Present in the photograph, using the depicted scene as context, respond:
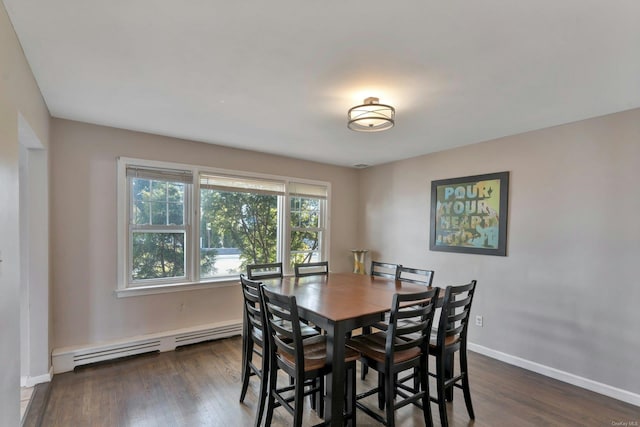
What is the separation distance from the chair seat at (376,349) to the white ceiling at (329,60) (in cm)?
182

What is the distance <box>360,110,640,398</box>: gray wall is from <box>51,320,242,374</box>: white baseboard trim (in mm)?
2944

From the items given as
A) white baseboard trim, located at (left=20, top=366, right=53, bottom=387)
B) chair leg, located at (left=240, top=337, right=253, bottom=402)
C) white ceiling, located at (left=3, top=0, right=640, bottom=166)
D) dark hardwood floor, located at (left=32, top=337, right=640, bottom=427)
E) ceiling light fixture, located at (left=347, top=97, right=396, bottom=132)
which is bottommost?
dark hardwood floor, located at (left=32, top=337, right=640, bottom=427)

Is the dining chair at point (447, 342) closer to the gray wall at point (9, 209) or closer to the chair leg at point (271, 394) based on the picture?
the chair leg at point (271, 394)

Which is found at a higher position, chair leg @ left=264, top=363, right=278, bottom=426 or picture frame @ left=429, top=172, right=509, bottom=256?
picture frame @ left=429, top=172, right=509, bottom=256

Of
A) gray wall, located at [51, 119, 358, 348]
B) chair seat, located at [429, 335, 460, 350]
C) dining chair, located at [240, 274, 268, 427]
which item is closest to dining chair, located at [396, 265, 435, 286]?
chair seat, located at [429, 335, 460, 350]

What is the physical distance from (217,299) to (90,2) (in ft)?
10.5

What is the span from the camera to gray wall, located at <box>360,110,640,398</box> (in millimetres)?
2598

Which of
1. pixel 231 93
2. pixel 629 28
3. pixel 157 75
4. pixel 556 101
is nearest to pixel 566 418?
pixel 556 101

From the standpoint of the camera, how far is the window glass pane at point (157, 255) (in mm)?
3434

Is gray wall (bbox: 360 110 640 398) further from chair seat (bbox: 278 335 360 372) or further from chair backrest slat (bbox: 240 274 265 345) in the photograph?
chair backrest slat (bbox: 240 274 265 345)

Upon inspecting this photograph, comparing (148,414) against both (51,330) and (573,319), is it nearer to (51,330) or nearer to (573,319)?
(51,330)

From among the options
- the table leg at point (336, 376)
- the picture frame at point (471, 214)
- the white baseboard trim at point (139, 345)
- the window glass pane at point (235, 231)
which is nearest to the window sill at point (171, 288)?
the window glass pane at point (235, 231)

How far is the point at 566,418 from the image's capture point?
2.31 m

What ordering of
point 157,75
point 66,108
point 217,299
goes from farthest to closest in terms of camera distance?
point 217,299 < point 66,108 < point 157,75
